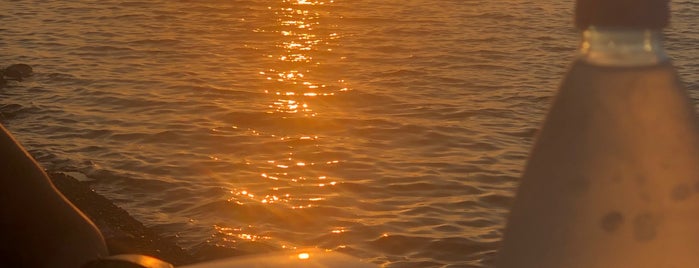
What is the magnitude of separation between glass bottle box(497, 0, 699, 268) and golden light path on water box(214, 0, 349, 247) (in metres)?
6.46

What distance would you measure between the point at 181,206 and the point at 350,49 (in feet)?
21.9

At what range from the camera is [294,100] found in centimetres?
1168

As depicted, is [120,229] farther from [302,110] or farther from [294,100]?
[294,100]

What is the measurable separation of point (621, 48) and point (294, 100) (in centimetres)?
1062

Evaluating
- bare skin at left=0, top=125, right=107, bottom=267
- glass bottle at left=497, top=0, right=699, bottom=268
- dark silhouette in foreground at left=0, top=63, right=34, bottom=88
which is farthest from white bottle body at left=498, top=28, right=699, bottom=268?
dark silhouette in foreground at left=0, top=63, right=34, bottom=88

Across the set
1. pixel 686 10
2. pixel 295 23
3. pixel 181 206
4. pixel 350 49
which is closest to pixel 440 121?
pixel 181 206

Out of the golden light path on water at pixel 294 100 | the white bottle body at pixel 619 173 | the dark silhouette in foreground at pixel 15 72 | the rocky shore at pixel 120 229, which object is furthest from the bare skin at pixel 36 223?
the dark silhouette in foreground at pixel 15 72

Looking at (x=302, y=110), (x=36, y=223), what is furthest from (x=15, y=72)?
(x=36, y=223)

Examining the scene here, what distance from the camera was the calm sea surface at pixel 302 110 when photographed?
795 centimetres

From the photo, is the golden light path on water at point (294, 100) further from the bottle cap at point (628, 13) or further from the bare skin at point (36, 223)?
the bottle cap at point (628, 13)

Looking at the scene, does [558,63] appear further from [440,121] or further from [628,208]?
[628,208]

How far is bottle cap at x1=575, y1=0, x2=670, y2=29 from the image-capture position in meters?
1.03

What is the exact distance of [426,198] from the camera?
8391 mm

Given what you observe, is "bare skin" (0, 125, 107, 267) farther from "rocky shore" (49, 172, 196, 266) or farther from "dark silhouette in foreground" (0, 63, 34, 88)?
"dark silhouette in foreground" (0, 63, 34, 88)
